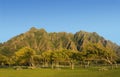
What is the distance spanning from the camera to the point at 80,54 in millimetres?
109625

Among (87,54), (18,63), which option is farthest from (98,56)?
(18,63)

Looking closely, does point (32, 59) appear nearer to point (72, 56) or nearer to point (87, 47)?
point (72, 56)

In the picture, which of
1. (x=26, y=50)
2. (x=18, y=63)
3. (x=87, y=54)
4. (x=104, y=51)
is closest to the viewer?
(x=104, y=51)

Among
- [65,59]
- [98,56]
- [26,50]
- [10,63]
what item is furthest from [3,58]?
[98,56]

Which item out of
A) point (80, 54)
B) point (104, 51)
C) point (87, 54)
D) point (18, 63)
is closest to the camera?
point (104, 51)

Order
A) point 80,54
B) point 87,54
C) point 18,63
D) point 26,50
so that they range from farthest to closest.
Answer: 1. point 18,63
2. point 26,50
3. point 80,54
4. point 87,54

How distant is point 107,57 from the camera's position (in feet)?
314

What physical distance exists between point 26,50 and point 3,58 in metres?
17.4

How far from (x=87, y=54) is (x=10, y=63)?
140 feet

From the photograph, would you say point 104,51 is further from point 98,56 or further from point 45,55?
point 45,55

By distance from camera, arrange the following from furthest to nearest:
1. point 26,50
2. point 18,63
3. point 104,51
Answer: point 18,63 → point 26,50 → point 104,51

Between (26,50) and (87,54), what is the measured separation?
2880cm

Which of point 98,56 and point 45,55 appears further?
point 45,55

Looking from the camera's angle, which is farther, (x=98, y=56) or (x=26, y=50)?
(x=26, y=50)
